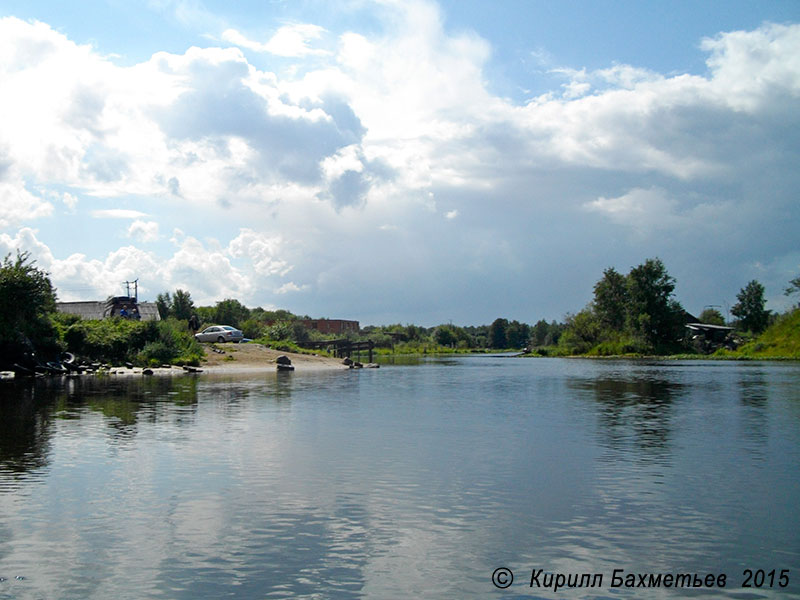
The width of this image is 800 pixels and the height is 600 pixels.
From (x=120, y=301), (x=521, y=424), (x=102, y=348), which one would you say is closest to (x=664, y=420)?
(x=521, y=424)

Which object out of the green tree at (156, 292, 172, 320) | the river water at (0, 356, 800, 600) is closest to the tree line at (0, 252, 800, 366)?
the green tree at (156, 292, 172, 320)

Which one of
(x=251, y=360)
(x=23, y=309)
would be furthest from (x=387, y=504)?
(x=251, y=360)

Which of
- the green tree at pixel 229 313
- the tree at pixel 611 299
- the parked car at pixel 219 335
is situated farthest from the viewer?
the tree at pixel 611 299

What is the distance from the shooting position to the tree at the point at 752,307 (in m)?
125

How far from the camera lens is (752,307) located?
416 ft

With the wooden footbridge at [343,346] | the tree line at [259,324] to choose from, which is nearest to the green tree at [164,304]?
the tree line at [259,324]

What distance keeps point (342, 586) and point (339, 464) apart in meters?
7.02

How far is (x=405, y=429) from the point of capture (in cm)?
2073

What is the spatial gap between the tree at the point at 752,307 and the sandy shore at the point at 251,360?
88.9m

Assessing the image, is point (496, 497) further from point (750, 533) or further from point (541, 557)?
point (750, 533)

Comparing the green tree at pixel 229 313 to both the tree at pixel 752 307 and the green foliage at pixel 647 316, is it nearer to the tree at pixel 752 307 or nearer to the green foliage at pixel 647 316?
the green foliage at pixel 647 316

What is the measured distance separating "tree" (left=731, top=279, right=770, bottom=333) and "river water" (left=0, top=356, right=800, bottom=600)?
4456 inches

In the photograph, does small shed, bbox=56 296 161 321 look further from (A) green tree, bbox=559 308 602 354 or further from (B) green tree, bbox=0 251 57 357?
(A) green tree, bbox=559 308 602 354

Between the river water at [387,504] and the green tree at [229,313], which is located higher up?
the green tree at [229,313]
